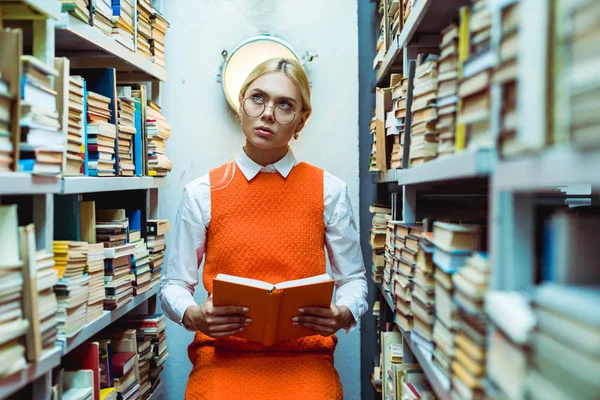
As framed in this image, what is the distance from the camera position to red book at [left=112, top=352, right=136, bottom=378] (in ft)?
6.80

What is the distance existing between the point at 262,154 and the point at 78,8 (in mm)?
831

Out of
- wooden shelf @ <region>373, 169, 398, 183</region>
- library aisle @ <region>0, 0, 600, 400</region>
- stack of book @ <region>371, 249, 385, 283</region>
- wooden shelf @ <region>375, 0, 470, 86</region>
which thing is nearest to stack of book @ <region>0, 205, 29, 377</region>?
library aisle @ <region>0, 0, 600, 400</region>

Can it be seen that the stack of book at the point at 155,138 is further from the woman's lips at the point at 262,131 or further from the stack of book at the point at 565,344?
the stack of book at the point at 565,344

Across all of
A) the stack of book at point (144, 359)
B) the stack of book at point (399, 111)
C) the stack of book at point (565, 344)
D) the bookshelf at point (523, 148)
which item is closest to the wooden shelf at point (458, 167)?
the bookshelf at point (523, 148)

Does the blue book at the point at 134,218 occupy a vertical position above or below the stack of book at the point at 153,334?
above

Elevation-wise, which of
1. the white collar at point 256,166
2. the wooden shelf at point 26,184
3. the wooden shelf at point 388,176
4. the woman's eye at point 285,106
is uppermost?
the woman's eye at point 285,106

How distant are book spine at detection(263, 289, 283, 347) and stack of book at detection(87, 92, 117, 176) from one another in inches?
31.0

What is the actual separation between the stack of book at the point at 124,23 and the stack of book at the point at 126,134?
0.23 meters

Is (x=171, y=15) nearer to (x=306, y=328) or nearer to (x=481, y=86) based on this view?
(x=306, y=328)

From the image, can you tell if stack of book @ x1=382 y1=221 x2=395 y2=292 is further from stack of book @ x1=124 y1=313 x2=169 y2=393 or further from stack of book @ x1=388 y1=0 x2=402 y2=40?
stack of book @ x1=124 y1=313 x2=169 y2=393

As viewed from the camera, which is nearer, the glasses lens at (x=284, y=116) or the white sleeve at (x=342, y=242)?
the glasses lens at (x=284, y=116)

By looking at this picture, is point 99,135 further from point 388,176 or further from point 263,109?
point 388,176

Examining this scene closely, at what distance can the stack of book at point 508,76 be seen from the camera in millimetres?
760

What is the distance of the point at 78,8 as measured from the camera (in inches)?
64.7
